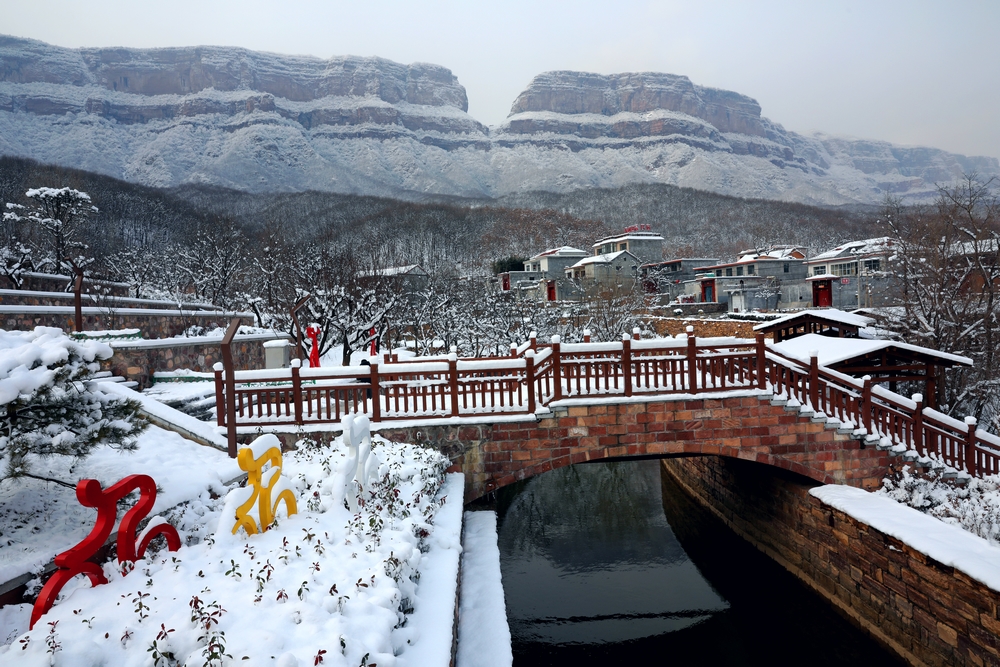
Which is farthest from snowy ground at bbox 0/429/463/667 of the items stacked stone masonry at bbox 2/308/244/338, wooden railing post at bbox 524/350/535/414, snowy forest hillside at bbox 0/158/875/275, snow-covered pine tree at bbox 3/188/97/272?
snowy forest hillside at bbox 0/158/875/275

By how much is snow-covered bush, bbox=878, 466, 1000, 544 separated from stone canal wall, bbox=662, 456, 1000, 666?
127cm

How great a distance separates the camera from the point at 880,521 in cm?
805

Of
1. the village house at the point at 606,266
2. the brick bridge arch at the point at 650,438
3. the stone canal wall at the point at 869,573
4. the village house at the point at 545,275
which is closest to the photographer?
the stone canal wall at the point at 869,573

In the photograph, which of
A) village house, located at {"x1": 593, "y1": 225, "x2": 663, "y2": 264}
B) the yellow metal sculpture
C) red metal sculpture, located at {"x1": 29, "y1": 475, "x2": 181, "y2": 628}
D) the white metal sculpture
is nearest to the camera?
red metal sculpture, located at {"x1": 29, "y1": 475, "x2": 181, "y2": 628}

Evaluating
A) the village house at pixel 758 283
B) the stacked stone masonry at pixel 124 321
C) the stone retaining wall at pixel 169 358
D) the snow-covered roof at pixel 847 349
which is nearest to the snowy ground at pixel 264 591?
the stone retaining wall at pixel 169 358

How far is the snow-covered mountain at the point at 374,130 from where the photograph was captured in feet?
364

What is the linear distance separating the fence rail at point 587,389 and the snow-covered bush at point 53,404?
12.1 ft

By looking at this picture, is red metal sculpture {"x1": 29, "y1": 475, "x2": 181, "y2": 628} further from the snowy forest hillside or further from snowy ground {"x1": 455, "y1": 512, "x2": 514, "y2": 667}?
the snowy forest hillside

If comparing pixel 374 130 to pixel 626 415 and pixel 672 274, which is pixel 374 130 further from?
pixel 626 415

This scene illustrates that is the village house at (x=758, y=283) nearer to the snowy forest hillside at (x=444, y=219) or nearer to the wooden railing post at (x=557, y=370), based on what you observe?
the snowy forest hillside at (x=444, y=219)

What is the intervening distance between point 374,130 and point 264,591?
153402 mm

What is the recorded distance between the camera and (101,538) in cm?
428

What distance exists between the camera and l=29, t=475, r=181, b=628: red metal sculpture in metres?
3.97

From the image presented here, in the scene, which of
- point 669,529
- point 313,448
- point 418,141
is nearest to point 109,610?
point 313,448
